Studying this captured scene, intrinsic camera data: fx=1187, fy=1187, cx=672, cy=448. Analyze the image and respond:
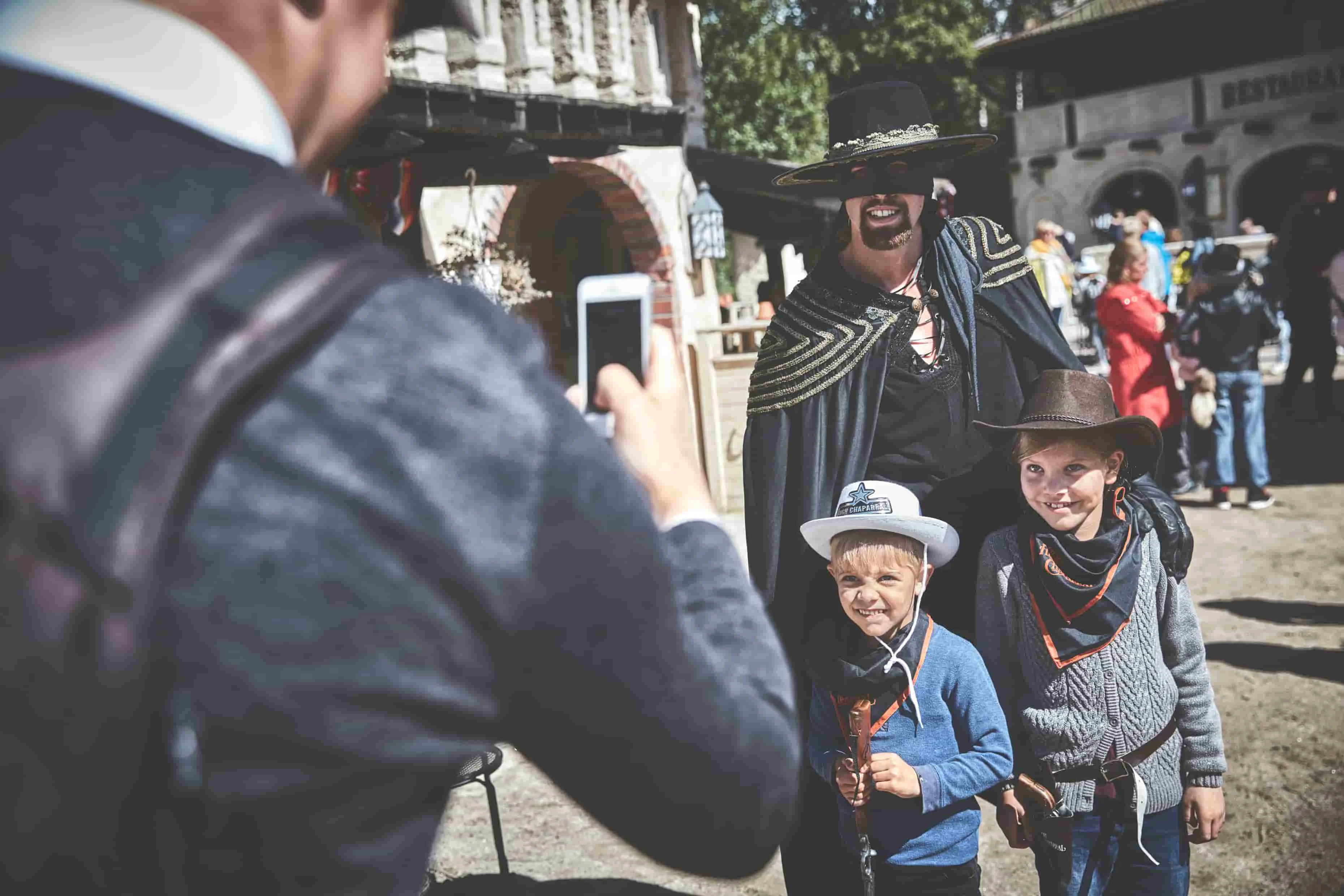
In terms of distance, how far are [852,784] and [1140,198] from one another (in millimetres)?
30124

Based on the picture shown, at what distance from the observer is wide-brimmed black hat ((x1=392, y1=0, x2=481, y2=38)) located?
0.94 meters

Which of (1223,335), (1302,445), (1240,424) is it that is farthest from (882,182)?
(1302,445)

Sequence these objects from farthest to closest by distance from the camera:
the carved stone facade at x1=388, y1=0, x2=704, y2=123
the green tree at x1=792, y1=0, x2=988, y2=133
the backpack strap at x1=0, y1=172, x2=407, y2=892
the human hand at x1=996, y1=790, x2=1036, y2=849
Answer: the green tree at x1=792, y1=0, x2=988, y2=133, the carved stone facade at x1=388, y1=0, x2=704, y2=123, the human hand at x1=996, y1=790, x2=1036, y2=849, the backpack strap at x1=0, y1=172, x2=407, y2=892

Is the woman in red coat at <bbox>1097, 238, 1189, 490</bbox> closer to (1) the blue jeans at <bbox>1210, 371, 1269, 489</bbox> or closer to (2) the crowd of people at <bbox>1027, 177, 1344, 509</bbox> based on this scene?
(2) the crowd of people at <bbox>1027, 177, 1344, 509</bbox>

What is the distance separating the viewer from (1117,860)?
2793mm

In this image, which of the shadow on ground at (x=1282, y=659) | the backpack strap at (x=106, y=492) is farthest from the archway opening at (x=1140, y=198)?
the backpack strap at (x=106, y=492)

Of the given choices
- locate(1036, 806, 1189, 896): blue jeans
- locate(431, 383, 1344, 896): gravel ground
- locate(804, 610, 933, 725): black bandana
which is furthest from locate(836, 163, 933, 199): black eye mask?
locate(431, 383, 1344, 896): gravel ground

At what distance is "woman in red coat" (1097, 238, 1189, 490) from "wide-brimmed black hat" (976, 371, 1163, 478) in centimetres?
485

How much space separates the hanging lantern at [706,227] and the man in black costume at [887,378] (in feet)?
32.1

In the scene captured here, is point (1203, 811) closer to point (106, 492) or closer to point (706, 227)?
point (106, 492)

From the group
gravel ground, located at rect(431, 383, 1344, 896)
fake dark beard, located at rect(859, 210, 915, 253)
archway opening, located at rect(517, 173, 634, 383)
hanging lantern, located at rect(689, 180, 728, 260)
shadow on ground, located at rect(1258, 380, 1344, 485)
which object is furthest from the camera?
archway opening, located at rect(517, 173, 634, 383)

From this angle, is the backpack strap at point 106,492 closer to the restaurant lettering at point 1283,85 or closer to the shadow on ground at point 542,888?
the shadow on ground at point 542,888

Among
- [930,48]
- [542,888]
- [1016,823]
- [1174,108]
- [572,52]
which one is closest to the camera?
[1016,823]

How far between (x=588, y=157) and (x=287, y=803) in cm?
762
